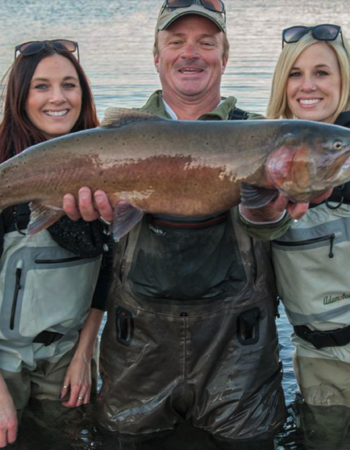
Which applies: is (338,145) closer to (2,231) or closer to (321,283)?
(321,283)

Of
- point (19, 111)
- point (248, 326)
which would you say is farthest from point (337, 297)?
point (19, 111)

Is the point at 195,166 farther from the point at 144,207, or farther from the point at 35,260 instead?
the point at 35,260

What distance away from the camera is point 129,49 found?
85.0 feet

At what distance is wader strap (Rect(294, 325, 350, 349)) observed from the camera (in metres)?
4.34

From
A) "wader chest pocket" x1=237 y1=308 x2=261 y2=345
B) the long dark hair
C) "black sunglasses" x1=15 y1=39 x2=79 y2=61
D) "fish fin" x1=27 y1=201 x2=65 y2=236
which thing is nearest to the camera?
"fish fin" x1=27 y1=201 x2=65 y2=236

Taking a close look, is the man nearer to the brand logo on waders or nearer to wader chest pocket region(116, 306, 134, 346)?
wader chest pocket region(116, 306, 134, 346)

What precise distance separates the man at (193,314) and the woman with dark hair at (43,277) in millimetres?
291

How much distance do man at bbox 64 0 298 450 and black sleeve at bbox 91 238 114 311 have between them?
27cm

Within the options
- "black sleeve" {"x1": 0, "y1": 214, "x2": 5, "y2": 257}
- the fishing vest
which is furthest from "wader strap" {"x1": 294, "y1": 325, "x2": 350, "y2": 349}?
"black sleeve" {"x1": 0, "y1": 214, "x2": 5, "y2": 257}

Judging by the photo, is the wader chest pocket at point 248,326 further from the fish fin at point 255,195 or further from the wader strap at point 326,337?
the fish fin at point 255,195

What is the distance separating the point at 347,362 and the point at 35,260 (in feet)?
6.82

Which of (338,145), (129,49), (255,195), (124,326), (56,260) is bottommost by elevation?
(129,49)

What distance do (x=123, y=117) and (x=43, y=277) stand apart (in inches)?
49.4

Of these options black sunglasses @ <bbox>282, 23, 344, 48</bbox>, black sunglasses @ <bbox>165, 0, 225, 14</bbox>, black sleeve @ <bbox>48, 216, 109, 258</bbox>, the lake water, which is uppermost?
black sunglasses @ <bbox>165, 0, 225, 14</bbox>
